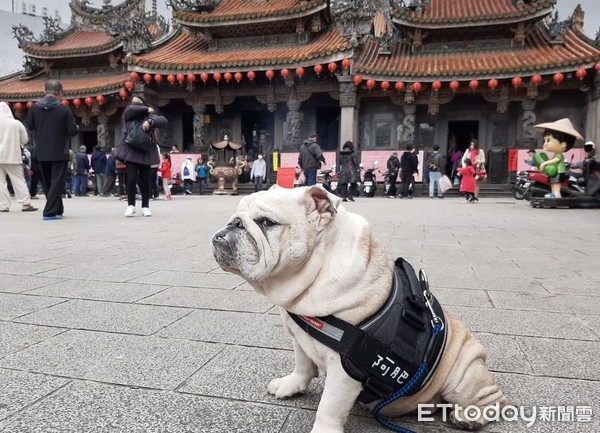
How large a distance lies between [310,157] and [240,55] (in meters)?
7.75

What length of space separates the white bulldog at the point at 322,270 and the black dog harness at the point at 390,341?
3 cm

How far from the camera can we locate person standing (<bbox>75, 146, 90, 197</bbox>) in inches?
633

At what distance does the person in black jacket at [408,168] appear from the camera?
48.3 feet

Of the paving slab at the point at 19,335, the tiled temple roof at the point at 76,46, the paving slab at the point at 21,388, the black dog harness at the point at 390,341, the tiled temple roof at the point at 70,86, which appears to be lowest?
the paving slab at the point at 19,335

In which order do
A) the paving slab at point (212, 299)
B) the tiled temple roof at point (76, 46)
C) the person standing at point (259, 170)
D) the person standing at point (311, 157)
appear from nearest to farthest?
1. the paving slab at point (212, 299)
2. the person standing at point (311, 157)
3. the person standing at point (259, 170)
4. the tiled temple roof at point (76, 46)

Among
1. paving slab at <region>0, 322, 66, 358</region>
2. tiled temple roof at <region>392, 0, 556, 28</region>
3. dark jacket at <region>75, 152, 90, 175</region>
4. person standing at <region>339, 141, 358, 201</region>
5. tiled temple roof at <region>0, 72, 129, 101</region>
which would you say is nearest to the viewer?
paving slab at <region>0, 322, 66, 358</region>

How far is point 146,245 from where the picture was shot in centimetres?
507

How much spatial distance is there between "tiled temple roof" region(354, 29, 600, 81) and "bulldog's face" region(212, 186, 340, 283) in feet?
49.8

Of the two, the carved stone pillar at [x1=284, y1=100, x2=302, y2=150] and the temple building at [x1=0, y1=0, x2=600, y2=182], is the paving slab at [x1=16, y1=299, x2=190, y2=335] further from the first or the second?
the carved stone pillar at [x1=284, y1=100, x2=302, y2=150]

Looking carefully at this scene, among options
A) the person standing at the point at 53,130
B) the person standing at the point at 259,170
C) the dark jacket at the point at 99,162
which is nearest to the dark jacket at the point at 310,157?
the person standing at the point at 259,170

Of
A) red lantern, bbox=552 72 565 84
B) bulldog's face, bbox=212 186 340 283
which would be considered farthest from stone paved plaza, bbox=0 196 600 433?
red lantern, bbox=552 72 565 84

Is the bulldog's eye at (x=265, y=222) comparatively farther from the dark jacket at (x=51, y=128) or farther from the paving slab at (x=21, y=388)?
the dark jacket at (x=51, y=128)

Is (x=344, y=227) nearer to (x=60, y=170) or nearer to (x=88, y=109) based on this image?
(x=60, y=170)

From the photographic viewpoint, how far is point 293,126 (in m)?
17.4
